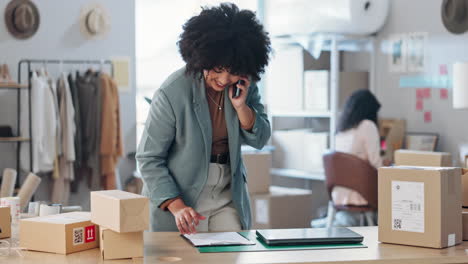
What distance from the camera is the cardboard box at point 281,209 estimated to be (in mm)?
5461

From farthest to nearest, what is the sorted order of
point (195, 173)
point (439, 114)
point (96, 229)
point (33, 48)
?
point (33, 48)
point (439, 114)
point (195, 173)
point (96, 229)

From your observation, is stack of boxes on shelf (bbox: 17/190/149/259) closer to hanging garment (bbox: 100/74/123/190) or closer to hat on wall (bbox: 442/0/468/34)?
hanging garment (bbox: 100/74/123/190)

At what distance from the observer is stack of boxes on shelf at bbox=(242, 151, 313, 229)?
17.9 feet

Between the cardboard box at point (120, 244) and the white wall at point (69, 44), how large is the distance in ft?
14.3

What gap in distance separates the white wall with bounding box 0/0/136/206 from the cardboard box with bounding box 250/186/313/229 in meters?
1.84

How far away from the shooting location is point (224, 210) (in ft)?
9.05

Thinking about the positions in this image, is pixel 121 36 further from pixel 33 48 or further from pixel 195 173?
pixel 195 173

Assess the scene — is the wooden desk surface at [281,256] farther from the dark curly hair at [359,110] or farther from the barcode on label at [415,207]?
the dark curly hair at [359,110]

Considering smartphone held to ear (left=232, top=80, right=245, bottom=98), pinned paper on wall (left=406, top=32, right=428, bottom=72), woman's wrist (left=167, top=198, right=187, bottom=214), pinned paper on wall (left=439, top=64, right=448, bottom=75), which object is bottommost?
woman's wrist (left=167, top=198, right=187, bottom=214)

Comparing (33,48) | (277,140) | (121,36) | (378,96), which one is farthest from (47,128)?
(378,96)

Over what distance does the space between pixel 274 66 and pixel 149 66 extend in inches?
49.1

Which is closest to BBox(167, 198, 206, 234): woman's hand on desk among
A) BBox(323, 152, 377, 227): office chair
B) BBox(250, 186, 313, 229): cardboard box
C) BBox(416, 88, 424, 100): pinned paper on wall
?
BBox(323, 152, 377, 227): office chair

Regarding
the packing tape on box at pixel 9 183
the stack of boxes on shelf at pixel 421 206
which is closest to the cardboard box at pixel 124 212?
the stack of boxes on shelf at pixel 421 206

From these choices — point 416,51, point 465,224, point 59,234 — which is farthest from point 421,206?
point 416,51
